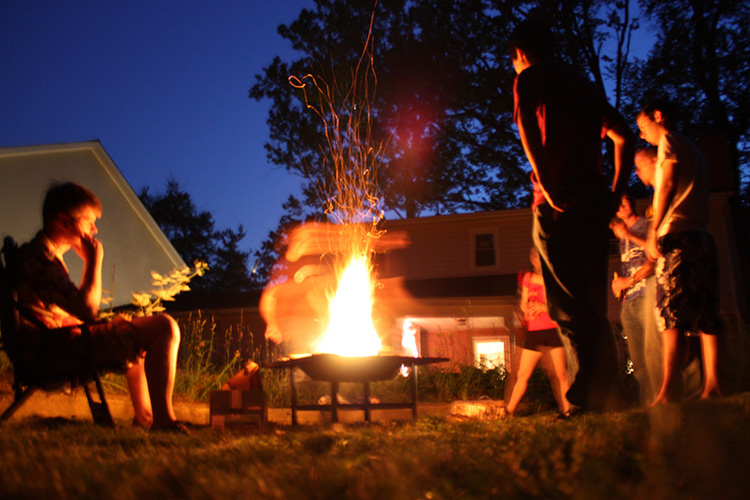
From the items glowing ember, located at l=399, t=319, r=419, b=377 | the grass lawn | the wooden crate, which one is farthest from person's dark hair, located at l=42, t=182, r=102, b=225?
glowing ember, located at l=399, t=319, r=419, b=377

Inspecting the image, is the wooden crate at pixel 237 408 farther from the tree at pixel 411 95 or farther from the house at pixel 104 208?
the tree at pixel 411 95

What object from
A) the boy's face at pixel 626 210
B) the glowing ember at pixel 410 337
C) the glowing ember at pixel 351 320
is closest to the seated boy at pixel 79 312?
the glowing ember at pixel 351 320

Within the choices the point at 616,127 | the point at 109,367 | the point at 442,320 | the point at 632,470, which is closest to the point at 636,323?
the point at 616,127

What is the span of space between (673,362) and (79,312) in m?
3.45

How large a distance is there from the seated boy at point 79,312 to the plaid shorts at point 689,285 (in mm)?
2981

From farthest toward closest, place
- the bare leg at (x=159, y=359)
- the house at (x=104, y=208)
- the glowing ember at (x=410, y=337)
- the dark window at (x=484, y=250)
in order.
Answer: the dark window at (x=484, y=250) → the glowing ember at (x=410, y=337) → the house at (x=104, y=208) → the bare leg at (x=159, y=359)

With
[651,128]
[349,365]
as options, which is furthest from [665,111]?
[349,365]

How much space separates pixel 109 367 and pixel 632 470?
Result: 2.86m

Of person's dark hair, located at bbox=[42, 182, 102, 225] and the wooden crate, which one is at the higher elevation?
person's dark hair, located at bbox=[42, 182, 102, 225]

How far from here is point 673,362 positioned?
3.88 m

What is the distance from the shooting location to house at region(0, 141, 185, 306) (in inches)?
578

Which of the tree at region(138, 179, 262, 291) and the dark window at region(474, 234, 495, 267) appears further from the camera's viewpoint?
the tree at region(138, 179, 262, 291)

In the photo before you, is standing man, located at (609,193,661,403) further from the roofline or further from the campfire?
the roofline

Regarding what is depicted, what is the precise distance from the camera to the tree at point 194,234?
5244 centimetres
